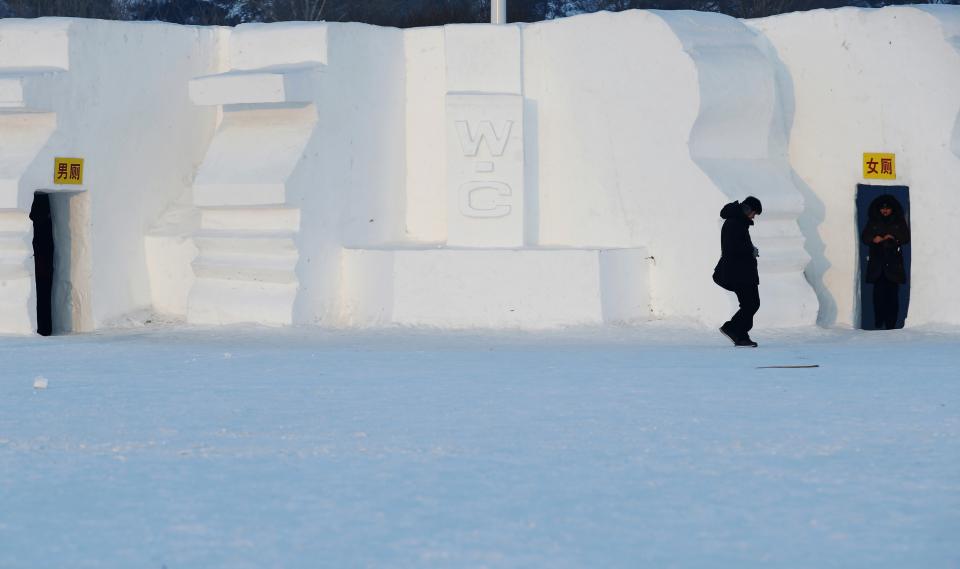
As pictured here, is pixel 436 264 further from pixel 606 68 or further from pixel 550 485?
pixel 550 485

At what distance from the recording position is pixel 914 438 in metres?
8.27

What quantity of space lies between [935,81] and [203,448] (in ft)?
31.1

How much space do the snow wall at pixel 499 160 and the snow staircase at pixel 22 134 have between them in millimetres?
31

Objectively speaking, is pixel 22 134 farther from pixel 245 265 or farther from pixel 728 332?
pixel 728 332

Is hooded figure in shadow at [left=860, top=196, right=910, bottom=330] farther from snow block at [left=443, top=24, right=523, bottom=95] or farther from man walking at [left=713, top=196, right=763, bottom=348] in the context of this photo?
snow block at [left=443, top=24, right=523, bottom=95]

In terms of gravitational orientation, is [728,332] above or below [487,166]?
below

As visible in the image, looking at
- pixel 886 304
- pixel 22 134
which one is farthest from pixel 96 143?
pixel 886 304

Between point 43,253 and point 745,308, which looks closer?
point 745,308

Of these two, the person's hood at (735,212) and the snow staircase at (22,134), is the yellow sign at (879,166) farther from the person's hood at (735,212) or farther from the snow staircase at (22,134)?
the snow staircase at (22,134)

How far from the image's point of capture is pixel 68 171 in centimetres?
1550

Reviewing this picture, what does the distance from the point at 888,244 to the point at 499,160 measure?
153 inches

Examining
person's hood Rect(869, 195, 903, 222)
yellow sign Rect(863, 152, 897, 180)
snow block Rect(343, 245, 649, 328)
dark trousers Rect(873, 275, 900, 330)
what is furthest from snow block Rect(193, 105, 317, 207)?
dark trousers Rect(873, 275, 900, 330)

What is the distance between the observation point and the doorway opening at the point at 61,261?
1582 cm

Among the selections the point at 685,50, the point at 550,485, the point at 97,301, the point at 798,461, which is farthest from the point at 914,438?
the point at 97,301
